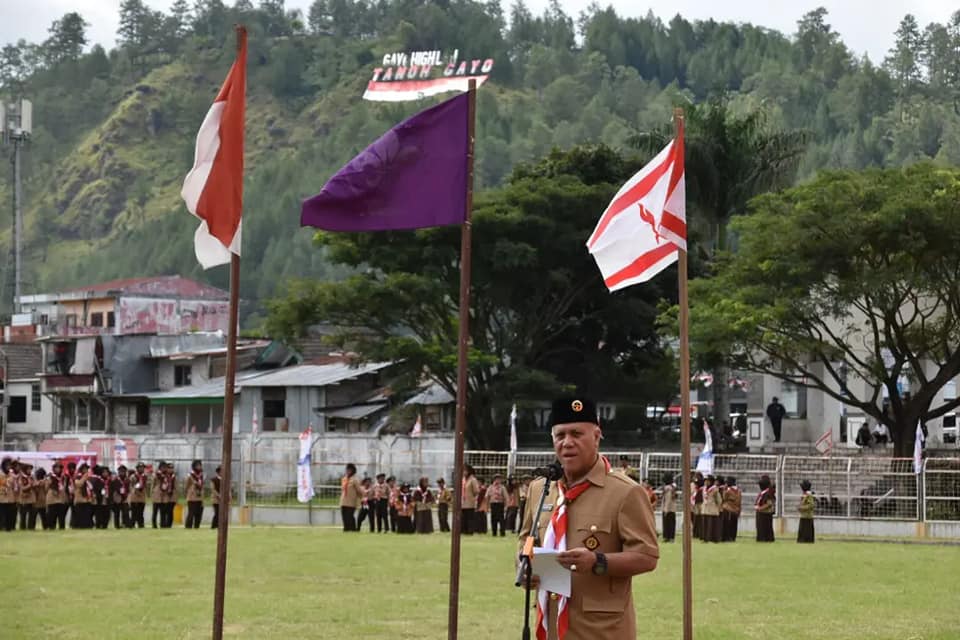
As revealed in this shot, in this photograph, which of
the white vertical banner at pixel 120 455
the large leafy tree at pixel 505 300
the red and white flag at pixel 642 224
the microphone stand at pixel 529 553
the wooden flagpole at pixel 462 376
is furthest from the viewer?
the large leafy tree at pixel 505 300

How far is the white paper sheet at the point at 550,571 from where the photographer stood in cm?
816

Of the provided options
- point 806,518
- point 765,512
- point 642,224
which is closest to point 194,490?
point 765,512

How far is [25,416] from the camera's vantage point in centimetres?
8150

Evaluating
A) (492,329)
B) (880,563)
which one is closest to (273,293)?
(492,329)

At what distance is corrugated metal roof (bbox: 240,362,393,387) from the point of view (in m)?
68.6

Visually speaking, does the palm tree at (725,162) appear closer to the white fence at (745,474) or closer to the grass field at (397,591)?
the white fence at (745,474)

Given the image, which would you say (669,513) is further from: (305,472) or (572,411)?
(572,411)

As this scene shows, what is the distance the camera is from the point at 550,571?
826cm

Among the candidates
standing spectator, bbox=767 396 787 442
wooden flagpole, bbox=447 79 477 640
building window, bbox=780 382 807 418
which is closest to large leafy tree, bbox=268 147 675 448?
standing spectator, bbox=767 396 787 442

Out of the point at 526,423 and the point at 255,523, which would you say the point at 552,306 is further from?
the point at 255,523

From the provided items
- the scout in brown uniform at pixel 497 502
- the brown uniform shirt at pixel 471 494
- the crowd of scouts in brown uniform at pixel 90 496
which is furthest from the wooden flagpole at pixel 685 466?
the crowd of scouts in brown uniform at pixel 90 496

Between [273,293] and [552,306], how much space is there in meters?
90.1

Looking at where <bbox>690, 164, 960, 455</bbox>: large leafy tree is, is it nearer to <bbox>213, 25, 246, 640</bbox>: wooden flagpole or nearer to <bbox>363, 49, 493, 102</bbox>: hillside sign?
<bbox>363, 49, 493, 102</bbox>: hillside sign

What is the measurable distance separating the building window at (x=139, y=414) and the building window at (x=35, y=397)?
6518mm
